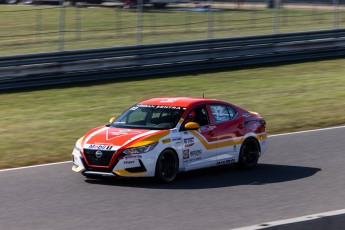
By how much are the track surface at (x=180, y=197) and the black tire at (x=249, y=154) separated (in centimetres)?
21

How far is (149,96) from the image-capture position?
70.3 ft

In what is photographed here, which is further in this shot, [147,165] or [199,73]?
[199,73]

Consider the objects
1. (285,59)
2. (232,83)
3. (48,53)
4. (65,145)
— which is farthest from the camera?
(285,59)

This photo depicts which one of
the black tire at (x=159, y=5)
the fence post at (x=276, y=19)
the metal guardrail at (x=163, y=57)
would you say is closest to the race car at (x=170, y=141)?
the metal guardrail at (x=163, y=57)

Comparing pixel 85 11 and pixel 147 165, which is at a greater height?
pixel 85 11

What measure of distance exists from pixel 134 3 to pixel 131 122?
39.0ft

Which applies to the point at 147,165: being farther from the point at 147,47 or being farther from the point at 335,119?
the point at 147,47

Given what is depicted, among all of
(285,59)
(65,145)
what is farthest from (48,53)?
(285,59)

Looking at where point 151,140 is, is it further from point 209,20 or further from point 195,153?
point 209,20

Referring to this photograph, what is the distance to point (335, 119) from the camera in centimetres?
1877

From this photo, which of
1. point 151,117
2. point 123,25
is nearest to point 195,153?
point 151,117

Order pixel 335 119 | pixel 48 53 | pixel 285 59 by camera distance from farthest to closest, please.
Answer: pixel 285 59
pixel 48 53
pixel 335 119

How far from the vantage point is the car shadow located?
477 inches

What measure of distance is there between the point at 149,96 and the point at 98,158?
9.61m
